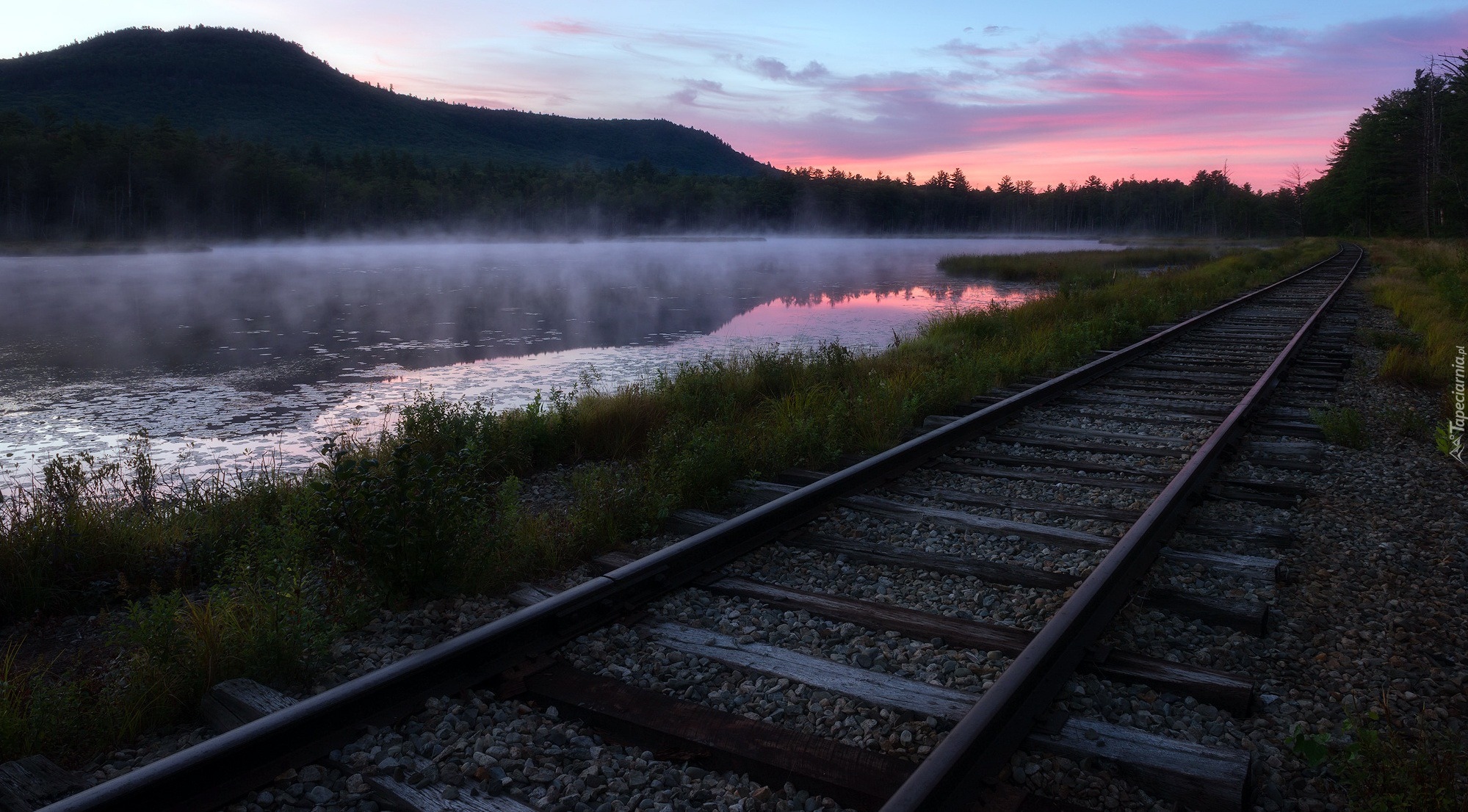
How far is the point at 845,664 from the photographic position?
3.18 meters

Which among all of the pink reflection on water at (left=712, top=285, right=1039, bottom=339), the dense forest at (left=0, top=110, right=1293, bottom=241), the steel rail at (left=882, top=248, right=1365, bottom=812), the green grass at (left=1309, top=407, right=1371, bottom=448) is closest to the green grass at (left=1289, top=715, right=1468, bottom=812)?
the steel rail at (left=882, top=248, right=1365, bottom=812)

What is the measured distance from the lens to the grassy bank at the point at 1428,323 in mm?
9148

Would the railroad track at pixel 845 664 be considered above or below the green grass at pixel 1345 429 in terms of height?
below

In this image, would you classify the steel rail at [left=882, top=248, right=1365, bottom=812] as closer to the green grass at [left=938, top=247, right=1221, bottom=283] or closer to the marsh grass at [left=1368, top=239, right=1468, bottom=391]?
the marsh grass at [left=1368, top=239, right=1468, bottom=391]

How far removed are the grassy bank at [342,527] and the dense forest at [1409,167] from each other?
63.6 meters

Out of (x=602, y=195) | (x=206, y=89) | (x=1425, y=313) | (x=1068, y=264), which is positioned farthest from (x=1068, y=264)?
(x=206, y=89)

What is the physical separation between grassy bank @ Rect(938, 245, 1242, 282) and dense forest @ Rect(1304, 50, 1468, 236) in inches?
820

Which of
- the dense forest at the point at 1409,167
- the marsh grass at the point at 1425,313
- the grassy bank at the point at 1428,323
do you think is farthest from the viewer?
the dense forest at the point at 1409,167

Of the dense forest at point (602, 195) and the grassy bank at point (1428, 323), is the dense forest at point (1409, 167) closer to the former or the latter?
the dense forest at point (602, 195)

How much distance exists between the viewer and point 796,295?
29953 mm

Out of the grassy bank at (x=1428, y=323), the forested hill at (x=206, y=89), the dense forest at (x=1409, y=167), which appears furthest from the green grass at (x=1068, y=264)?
the forested hill at (x=206, y=89)

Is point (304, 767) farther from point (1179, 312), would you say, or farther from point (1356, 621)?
point (1179, 312)

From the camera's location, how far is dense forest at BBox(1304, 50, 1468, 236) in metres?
A: 58.0

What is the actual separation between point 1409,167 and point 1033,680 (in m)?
91.0
